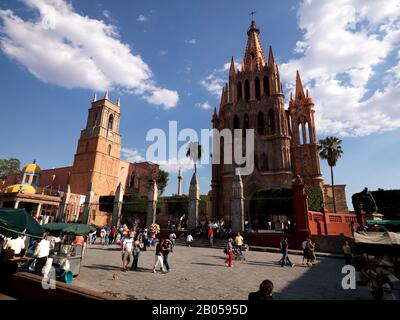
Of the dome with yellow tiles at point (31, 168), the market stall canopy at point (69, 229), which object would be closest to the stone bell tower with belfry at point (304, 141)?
the market stall canopy at point (69, 229)

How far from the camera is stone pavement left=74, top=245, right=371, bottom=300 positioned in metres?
7.07

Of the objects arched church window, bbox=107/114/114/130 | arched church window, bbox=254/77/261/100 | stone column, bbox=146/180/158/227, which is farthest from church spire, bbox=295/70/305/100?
arched church window, bbox=107/114/114/130

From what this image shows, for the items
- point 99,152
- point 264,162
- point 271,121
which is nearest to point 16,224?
point 264,162

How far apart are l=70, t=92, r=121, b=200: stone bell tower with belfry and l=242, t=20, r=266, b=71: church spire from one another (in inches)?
1186

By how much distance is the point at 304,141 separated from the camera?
127ft

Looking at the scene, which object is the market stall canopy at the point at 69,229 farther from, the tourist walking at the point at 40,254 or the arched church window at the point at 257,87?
the arched church window at the point at 257,87

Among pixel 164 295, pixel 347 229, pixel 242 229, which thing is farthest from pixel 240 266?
pixel 347 229

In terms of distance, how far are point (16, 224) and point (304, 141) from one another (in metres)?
38.9

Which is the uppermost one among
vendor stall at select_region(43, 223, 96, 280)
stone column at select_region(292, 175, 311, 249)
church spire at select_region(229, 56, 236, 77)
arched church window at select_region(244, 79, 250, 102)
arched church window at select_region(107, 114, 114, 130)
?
church spire at select_region(229, 56, 236, 77)

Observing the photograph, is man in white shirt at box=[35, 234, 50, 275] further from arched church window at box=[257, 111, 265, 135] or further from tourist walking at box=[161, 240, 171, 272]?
arched church window at box=[257, 111, 265, 135]

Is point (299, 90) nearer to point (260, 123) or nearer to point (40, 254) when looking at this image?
point (260, 123)

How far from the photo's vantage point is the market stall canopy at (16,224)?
7.68m

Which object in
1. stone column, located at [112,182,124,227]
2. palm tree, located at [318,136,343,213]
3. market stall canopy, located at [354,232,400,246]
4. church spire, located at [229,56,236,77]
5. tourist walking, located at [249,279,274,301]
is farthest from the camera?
church spire, located at [229,56,236,77]
